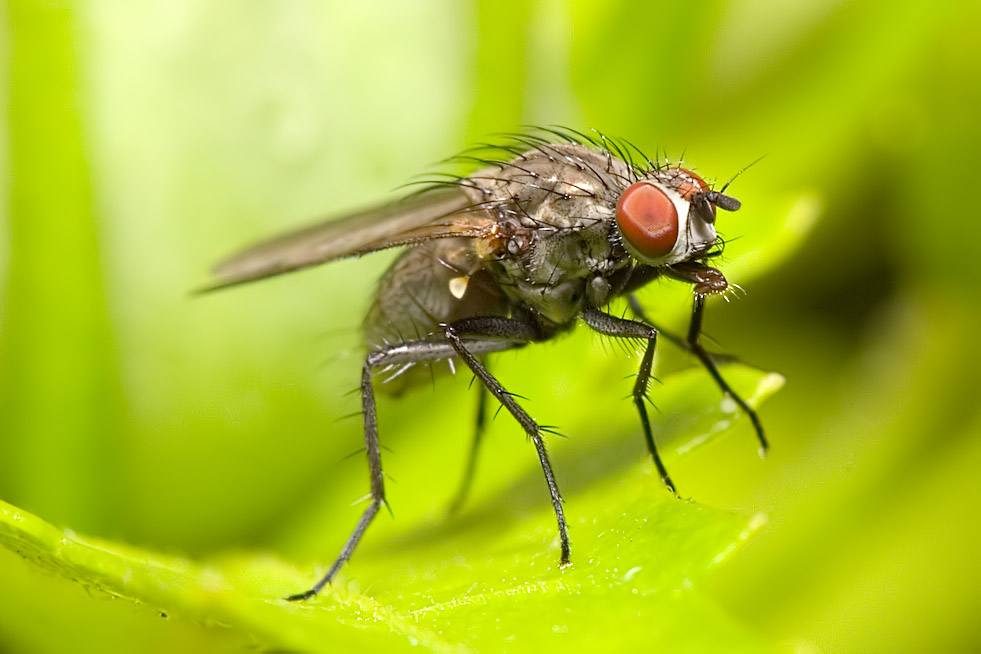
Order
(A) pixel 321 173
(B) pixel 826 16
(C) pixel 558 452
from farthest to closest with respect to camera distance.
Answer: (B) pixel 826 16 → (A) pixel 321 173 → (C) pixel 558 452

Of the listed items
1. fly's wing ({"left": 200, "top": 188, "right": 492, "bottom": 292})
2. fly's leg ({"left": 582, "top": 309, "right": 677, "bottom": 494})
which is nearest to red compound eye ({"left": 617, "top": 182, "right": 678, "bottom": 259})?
fly's leg ({"left": 582, "top": 309, "right": 677, "bottom": 494})

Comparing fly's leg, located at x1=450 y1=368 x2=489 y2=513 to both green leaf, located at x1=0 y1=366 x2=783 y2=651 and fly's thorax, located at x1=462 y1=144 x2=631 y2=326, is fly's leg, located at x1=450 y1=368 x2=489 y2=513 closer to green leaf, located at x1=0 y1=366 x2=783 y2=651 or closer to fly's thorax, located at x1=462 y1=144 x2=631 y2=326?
green leaf, located at x1=0 y1=366 x2=783 y2=651

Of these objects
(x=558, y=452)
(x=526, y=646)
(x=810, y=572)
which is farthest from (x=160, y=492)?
(x=810, y=572)

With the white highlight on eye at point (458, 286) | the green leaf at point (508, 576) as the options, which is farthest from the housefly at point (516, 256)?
the green leaf at point (508, 576)

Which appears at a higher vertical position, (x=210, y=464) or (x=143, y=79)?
(x=143, y=79)

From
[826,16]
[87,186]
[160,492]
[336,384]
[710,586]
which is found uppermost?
[826,16]

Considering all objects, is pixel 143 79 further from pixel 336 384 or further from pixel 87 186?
pixel 336 384

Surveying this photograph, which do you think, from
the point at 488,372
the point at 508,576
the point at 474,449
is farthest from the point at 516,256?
the point at 508,576
